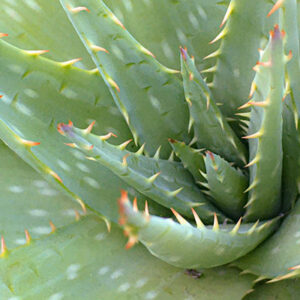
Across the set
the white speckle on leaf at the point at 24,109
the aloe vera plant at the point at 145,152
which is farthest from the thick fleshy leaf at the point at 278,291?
the white speckle on leaf at the point at 24,109

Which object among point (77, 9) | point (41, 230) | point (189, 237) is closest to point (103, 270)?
point (41, 230)

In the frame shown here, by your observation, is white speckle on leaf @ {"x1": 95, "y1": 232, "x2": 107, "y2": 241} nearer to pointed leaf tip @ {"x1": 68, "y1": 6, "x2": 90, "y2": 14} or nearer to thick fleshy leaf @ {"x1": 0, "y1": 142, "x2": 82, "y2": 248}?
thick fleshy leaf @ {"x1": 0, "y1": 142, "x2": 82, "y2": 248}

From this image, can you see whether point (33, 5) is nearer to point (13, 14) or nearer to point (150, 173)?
point (13, 14)

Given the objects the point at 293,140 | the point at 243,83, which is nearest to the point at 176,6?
the point at 243,83

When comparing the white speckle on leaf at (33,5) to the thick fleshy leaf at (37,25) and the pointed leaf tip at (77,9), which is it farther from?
the pointed leaf tip at (77,9)

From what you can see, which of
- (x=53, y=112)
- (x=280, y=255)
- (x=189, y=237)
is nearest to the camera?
(x=189, y=237)

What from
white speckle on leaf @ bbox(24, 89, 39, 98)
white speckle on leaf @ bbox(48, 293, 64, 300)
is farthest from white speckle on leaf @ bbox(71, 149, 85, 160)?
white speckle on leaf @ bbox(48, 293, 64, 300)

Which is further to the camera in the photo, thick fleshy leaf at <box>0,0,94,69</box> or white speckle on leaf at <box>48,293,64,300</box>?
thick fleshy leaf at <box>0,0,94,69</box>

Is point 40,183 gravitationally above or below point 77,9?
below
